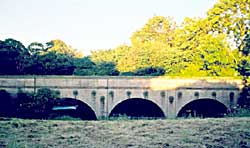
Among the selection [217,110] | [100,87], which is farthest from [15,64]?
[217,110]

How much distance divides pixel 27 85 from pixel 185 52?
1486cm

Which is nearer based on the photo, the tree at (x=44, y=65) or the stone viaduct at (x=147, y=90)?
the stone viaduct at (x=147, y=90)

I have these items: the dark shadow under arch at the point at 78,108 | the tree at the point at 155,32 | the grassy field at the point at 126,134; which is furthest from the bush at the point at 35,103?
the tree at the point at 155,32

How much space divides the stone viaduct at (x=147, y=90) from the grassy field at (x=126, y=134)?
720 inches

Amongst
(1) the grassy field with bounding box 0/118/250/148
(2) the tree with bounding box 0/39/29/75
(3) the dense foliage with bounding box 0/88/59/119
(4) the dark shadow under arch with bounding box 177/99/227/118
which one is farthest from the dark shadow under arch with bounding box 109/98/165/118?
(1) the grassy field with bounding box 0/118/250/148

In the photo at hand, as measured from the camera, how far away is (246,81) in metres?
24.9

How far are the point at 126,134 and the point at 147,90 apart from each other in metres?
19.5

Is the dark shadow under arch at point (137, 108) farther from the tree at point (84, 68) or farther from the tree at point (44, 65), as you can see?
the tree at point (44, 65)

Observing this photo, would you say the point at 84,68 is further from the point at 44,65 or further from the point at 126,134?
the point at 126,134

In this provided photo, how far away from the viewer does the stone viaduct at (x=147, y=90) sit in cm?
2450

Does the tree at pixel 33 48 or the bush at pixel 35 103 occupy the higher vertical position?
the tree at pixel 33 48

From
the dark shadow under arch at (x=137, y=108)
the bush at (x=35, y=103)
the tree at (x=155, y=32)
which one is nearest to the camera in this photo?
the bush at (x=35, y=103)

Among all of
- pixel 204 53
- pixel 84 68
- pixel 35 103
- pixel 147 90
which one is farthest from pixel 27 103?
pixel 204 53

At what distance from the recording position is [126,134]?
5520mm
